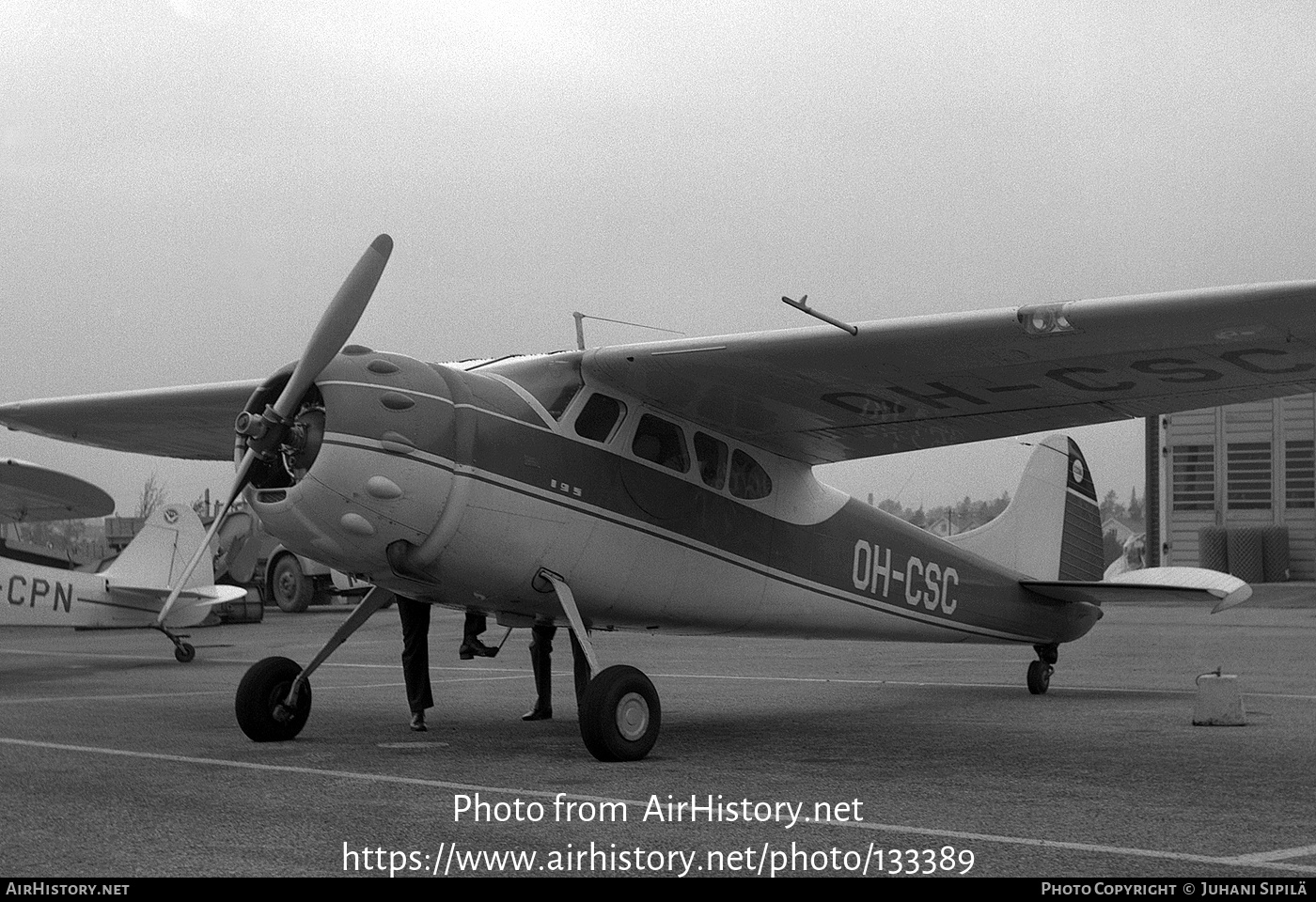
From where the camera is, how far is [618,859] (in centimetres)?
500

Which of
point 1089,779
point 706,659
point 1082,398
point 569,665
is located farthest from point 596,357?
point 706,659

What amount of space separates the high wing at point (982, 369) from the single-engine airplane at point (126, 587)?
412 inches

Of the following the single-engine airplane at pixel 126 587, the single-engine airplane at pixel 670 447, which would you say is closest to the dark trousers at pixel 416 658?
the single-engine airplane at pixel 670 447

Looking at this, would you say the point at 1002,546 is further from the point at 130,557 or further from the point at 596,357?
the point at 130,557

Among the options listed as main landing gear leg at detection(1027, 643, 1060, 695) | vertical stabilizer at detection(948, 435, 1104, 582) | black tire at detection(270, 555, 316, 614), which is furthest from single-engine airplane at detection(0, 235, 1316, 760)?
black tire at detection(270, 555, 316, 614)

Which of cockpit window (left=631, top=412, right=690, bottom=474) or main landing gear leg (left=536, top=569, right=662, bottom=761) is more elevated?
cockpit window (left=631, top=412, right=690, bottom=474)

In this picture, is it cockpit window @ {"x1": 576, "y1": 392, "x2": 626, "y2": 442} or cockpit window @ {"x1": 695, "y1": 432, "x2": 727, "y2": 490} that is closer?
cockpit window @ {"x1": 576, "y1": 392, "x2": 626, "y2": 442}

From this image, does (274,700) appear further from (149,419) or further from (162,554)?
(162,554)

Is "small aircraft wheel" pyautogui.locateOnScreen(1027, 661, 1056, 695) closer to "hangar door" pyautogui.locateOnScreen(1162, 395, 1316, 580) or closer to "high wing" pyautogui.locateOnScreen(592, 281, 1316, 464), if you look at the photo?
"high wing" pyautogui.locateOnScreen(592, 281, 1316, 464)

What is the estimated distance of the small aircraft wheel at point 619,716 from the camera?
7887 millimetres

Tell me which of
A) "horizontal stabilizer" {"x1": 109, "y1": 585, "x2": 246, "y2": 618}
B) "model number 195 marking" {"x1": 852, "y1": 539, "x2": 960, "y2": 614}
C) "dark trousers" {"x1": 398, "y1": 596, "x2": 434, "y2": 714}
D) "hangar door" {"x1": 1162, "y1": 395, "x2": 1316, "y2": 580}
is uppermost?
"hangar door" {"x1": 1162, "y1": 395, "x2": 1316, "y2": 580}

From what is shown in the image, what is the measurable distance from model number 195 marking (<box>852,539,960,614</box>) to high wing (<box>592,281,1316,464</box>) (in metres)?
1.00

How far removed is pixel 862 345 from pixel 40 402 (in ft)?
24.6

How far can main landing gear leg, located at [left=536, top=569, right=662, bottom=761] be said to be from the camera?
789 cm
